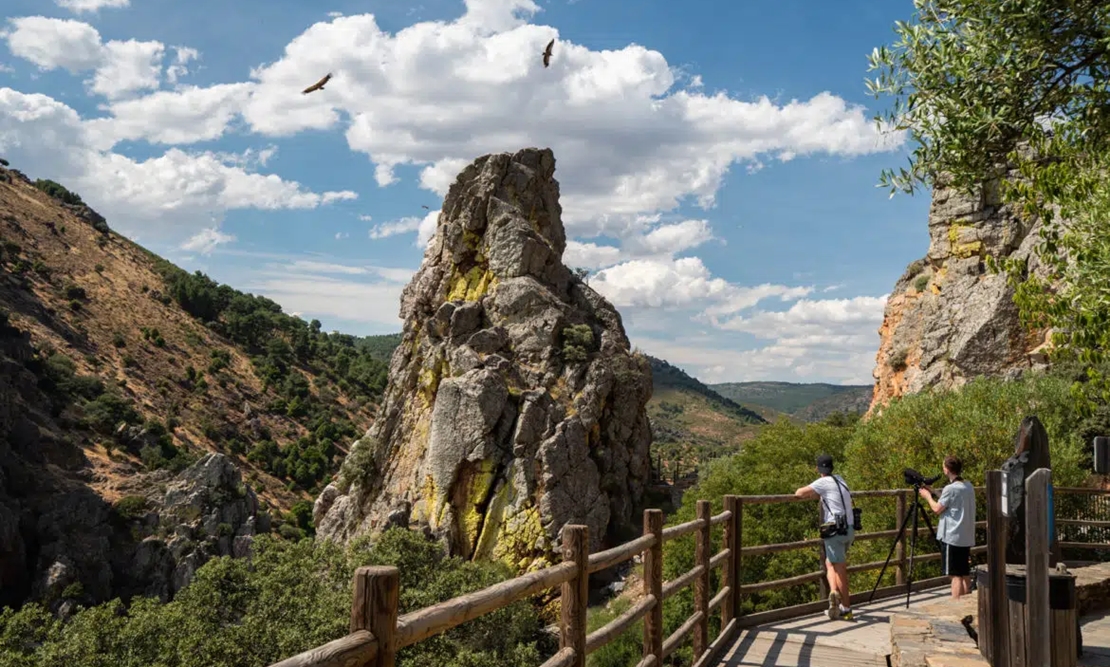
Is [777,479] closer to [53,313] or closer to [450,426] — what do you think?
[450,426]

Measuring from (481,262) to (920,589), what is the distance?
42.9 metres

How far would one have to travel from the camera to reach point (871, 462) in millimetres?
25797

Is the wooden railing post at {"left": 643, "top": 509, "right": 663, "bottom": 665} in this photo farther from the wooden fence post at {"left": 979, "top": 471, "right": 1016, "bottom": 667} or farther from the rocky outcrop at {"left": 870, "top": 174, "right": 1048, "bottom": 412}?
the rocky outcrop at {"left": 870, "top": 174, "right": 1048, "bottom": 412}

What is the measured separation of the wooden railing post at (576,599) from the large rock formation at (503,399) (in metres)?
37.7

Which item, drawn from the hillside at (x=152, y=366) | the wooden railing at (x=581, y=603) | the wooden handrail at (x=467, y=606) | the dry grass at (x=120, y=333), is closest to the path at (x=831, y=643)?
the wooden railing at (x=581, y=603)

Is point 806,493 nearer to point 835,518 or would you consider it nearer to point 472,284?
point 835,518

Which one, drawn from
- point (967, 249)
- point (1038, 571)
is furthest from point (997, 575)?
point (967, 249)

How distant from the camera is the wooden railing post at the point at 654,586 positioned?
6156mm

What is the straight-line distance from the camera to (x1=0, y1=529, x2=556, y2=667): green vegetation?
23203mm

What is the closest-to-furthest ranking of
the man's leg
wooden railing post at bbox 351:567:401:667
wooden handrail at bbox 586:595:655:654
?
wooden railing post at bbox 351:567:401:667 → wooden handrail at bbox 586:595:655:654 → the man's leg

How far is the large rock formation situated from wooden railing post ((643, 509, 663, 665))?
36.1 m

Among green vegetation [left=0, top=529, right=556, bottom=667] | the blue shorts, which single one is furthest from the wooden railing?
green vegetation [left=0, top=529, right=556, bottom=667]

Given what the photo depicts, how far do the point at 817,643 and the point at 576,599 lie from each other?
4.43 m

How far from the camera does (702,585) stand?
7.51 m
